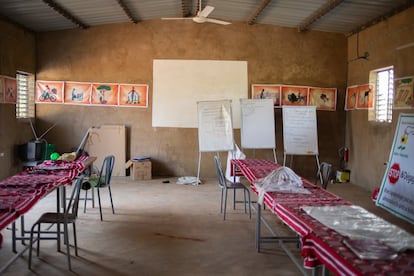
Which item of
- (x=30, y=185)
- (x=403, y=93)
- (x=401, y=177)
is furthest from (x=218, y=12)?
(x=30, y=185)

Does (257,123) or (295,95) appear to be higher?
(295,95)

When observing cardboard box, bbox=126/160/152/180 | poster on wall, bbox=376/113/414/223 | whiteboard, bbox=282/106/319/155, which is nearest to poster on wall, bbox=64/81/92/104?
cardboard box, bbox=126/160/152/180

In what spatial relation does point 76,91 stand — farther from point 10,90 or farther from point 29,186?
point 29,186

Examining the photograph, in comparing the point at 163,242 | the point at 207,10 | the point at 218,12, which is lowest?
the point at 163,242

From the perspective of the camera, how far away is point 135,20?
7.95m

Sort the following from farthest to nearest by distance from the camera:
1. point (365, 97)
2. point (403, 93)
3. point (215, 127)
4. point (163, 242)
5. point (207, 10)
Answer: point (215, 127) < point (365, 97) < point (403, 93) < point (207, 10) < point (163, 242)

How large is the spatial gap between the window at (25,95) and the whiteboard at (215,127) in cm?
349

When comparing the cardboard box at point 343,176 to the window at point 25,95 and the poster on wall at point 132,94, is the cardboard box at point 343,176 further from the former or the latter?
the window at point 25,95

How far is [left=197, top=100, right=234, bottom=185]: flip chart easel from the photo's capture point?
24.6ft

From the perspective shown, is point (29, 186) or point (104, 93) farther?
point (104, 93)

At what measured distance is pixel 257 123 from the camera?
7.64 meters

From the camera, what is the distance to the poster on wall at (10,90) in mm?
6656

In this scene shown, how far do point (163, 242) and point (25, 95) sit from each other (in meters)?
5.21

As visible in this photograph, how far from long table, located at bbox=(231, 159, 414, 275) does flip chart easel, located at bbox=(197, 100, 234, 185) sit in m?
4.29
